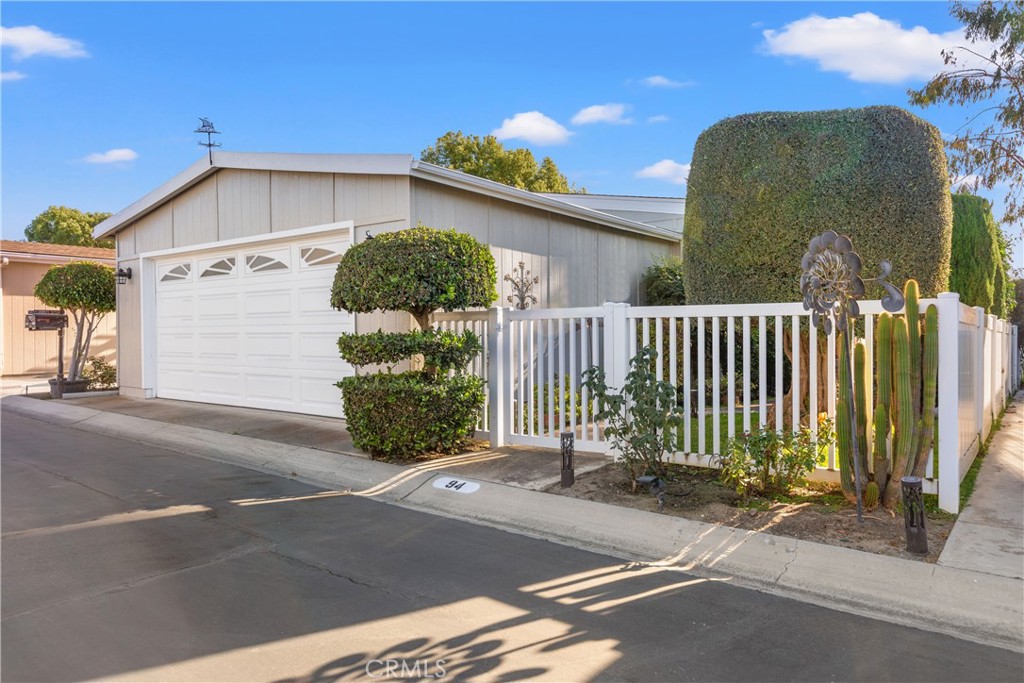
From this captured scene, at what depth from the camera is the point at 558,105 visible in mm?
13156

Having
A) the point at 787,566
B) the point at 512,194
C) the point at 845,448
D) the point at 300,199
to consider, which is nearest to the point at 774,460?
the point at 845,448

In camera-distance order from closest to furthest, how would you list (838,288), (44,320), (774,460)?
(838,288)
(774,460)
(44,320)

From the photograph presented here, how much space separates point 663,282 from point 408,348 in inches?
300

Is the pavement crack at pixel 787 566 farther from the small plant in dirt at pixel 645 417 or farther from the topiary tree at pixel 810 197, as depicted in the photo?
the topiary tree at pixel 810 197

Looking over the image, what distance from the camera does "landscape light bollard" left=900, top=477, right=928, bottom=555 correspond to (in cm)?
438

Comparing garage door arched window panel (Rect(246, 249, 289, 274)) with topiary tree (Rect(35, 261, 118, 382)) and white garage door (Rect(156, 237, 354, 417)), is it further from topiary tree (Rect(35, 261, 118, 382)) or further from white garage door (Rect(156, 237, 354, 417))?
topiary tree (Rect(35, 261, 118, 382))

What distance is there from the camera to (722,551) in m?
4.68

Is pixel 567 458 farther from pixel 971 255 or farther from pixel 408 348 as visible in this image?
pixel 971 255

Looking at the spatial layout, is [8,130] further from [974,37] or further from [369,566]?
[974,37]

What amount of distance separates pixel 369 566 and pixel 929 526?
155 inches

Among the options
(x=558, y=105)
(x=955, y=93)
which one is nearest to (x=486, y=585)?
(x=558, y=105)

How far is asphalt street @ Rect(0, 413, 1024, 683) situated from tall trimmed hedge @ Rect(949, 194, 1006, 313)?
11143 mm

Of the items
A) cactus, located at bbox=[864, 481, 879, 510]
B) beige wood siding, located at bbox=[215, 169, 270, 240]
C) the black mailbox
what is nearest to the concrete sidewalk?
cactus, located at bbox=[864, 481, 879, 510]

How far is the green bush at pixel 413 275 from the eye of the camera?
24.5 feet
